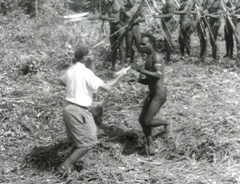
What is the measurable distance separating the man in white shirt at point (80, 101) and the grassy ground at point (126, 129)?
1.71ft

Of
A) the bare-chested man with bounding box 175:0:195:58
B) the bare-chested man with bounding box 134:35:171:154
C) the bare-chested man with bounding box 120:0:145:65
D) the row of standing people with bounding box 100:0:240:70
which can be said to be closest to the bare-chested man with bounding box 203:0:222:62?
the row of standing people with bounding box 100:0:240:70

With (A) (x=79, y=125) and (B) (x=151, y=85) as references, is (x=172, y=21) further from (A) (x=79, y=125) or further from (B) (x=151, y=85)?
(A) (x=79, y=125)

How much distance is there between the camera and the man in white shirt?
478 cm

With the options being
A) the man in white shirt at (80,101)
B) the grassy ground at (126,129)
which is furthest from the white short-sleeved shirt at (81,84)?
the grassy ground at (126,129)

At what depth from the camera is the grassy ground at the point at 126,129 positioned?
5.32 m

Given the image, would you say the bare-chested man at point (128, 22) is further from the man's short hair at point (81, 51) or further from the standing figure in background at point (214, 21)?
the man's short hair at point (81, 51)

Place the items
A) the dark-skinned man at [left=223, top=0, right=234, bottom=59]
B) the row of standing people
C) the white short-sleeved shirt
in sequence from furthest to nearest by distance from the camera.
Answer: the dark-skinned man at [left=223, top=0, right=234, bottom=59] → the row of standing people → the white short-sleeved shirt

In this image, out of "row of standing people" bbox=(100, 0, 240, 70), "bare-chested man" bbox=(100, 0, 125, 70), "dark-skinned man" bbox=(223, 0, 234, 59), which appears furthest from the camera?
"dark-skinned man" bbox=(223, 0, 234, 59)

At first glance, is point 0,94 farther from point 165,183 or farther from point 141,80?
point 165,183

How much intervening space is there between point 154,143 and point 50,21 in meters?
8.34

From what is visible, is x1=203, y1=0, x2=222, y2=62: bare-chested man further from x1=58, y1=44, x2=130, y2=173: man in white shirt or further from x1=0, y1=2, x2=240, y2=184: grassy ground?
x1=58, y1=44, x2=130, y2=173: man in white shirt

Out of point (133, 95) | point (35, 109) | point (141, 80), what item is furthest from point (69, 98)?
point (133, 95)

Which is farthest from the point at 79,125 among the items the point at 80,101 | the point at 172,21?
the point at 172,21

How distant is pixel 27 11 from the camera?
1477 centimetres
